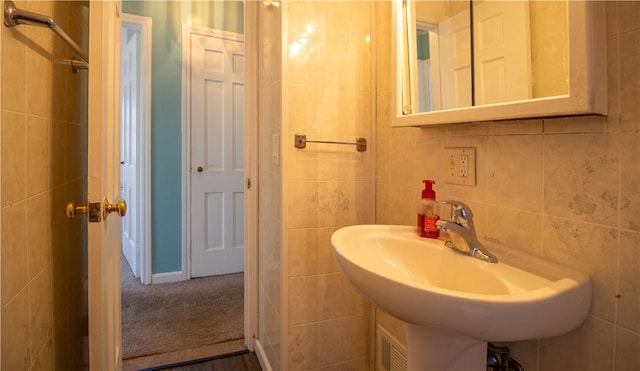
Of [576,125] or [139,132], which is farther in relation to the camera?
[139,132]

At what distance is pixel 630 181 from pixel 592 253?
0.53ft

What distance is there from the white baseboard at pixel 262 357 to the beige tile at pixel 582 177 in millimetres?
1380

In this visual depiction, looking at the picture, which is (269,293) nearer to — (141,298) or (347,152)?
(347,152)

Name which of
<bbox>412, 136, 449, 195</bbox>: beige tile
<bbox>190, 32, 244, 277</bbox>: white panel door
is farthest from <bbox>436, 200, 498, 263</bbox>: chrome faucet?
<bbox>190, 32, 244, 277</bbox>: white panel door

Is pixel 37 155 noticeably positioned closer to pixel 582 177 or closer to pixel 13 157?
pixel 13 157

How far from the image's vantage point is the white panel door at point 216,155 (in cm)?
280

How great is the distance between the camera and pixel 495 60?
935mm

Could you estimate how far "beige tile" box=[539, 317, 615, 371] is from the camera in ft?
2.17

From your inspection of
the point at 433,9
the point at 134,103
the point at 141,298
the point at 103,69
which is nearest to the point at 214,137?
the point at 134,103

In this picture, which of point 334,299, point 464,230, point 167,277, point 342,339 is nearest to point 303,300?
point 334,299

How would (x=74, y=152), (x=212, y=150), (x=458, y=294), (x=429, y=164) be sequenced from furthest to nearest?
(x=212, y=150), (x=74, y=152), (x=429, y=164), (x=458, y=294)

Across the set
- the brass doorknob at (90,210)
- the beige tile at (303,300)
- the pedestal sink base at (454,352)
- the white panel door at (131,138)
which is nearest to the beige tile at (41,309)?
the brass doorknob at (90,210)

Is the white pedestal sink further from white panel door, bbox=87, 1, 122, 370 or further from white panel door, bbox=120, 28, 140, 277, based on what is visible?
white panel door, bbox=120, 28, 140, 277

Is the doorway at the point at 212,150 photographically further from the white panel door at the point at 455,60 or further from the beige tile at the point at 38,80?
the white panel door at the point at 455,60
